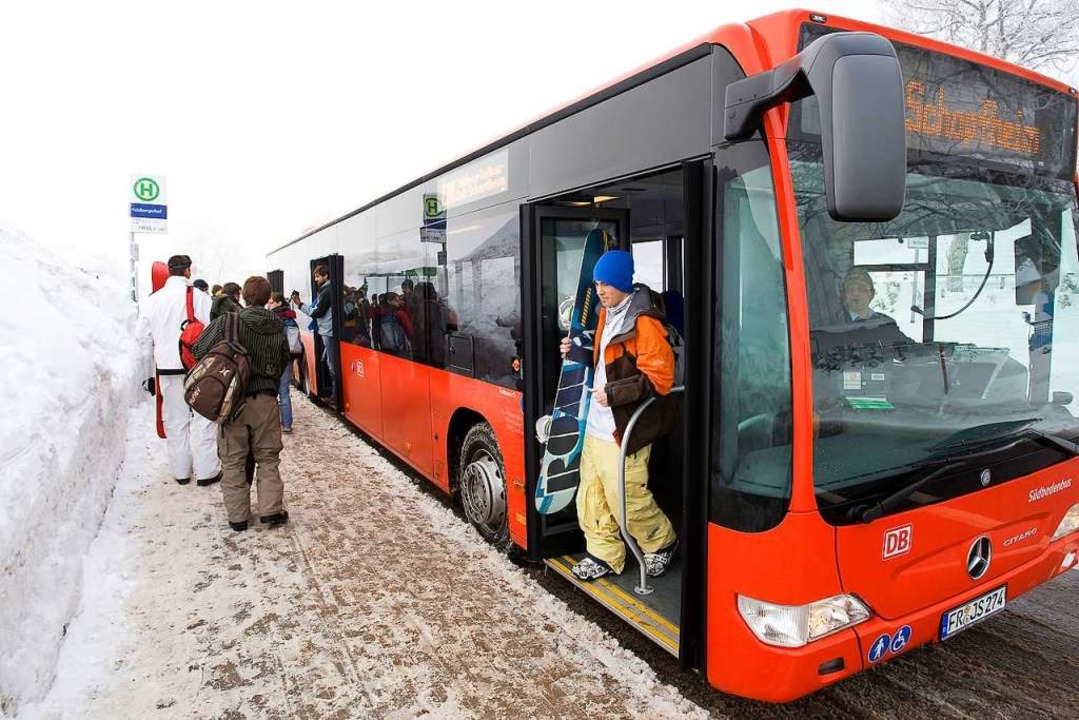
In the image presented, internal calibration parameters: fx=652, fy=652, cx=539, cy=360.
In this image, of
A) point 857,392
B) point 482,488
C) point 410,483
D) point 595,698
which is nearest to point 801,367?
point 857,392

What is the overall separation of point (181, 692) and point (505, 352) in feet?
8.17

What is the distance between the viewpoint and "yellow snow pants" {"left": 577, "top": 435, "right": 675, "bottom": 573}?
3654mm

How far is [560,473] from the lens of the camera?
3.90 metres

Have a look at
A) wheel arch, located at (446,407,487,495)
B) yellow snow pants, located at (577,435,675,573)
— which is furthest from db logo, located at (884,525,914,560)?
wheel arch, located at (446,407,487,495)

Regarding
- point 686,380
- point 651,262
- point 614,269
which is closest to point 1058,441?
point 686,380

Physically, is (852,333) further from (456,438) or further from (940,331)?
(456,438)

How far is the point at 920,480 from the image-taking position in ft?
8.12

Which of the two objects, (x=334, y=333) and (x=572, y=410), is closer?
(x=572, y=410)

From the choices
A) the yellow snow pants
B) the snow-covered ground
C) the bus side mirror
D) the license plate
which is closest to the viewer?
the bus side mirror

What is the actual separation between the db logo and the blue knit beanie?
1.73 m

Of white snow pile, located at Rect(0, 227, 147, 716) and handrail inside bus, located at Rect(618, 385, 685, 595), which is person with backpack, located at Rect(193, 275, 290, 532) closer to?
white snow pile, located at Rect(0, 227, 147, 716)

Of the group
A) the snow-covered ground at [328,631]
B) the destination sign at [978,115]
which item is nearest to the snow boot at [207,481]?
the snow-covered ground at [328,631]

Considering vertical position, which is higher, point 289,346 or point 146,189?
point 146,189

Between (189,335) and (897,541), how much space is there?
19.4ft
